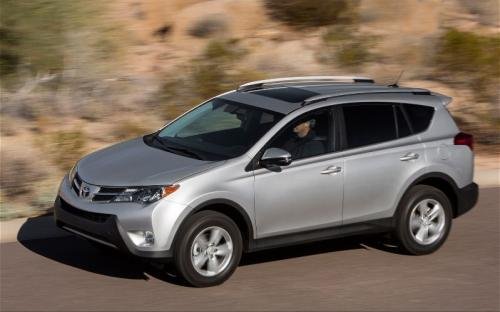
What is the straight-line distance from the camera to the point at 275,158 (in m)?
8.70

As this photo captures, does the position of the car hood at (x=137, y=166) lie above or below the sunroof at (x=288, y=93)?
below

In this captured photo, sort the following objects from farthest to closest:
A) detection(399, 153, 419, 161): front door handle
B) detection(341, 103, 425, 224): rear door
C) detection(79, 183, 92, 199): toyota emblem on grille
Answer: detection(399, 153, 419, 161): front door handle < detection(341, 103, 425, 224): rear door < detection(79, 183, 92, 199): toyota emblem on grille

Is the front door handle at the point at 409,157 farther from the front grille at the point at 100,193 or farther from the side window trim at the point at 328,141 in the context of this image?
the front grille at the point at 100,193

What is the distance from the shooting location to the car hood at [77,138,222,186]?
8453mm

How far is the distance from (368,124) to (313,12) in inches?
488

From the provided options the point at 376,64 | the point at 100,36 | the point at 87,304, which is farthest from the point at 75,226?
the point at 376,64

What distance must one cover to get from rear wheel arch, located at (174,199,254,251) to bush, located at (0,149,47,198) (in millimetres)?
3678

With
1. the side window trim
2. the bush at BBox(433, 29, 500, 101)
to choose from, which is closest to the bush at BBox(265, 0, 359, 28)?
the bush at BBox(433, 29, 500, 101)

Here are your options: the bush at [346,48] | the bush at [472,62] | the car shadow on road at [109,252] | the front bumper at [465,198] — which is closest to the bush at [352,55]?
the bush at [346,48]

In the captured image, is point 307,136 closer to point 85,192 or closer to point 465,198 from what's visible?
point 465,198

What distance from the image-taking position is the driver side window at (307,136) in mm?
9008

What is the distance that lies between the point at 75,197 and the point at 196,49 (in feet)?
40.0

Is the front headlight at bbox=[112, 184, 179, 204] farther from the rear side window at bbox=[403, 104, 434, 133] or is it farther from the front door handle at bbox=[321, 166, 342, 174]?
the rear side window at bbox=[403, 104, 434, 133]

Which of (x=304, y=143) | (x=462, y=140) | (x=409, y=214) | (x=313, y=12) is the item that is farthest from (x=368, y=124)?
(x=313, y=12)
